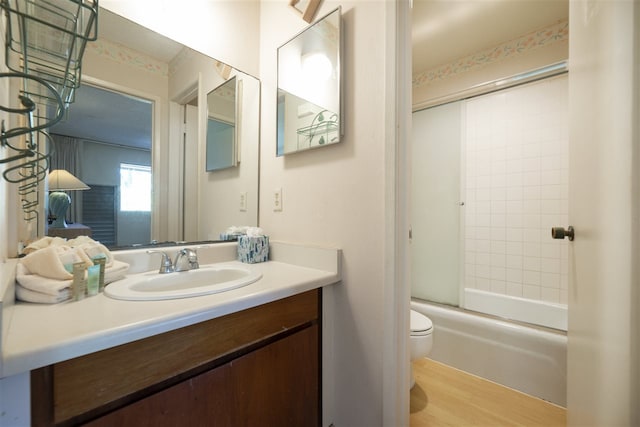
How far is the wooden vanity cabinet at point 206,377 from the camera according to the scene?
0.52 m

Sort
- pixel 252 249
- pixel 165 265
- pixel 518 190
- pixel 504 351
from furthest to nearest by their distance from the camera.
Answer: pixel 518 190 → pixel 504 351 → pixel 252 249 → pixel 165 265

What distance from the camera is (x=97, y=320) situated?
0.58 metres

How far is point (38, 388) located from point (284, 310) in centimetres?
58

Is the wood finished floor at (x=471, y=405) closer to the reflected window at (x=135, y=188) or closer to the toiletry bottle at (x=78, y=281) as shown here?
the toiletry bottle at (x=78, y=281)

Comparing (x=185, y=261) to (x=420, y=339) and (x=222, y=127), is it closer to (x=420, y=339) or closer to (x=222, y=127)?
(x=222, y=127)

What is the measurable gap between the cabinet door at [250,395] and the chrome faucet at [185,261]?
480 millimetres

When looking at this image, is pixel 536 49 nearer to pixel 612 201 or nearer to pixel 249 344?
pixel 612 201

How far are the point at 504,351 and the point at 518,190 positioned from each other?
128 centimetres

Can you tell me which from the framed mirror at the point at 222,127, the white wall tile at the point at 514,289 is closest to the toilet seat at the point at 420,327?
the white wall tile at the point at 514,289

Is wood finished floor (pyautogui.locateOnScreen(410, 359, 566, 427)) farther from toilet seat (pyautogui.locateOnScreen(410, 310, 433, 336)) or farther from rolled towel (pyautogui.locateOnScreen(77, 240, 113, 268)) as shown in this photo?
rolled towel (pyautogui.locateOnScreen(77, 240, 113, 268))

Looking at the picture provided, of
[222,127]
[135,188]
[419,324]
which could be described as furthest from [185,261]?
[419,324]

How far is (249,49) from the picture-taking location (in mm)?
1444

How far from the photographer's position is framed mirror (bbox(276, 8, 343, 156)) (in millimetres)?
1111

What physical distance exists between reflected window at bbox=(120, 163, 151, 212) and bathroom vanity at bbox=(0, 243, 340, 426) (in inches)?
8.9
